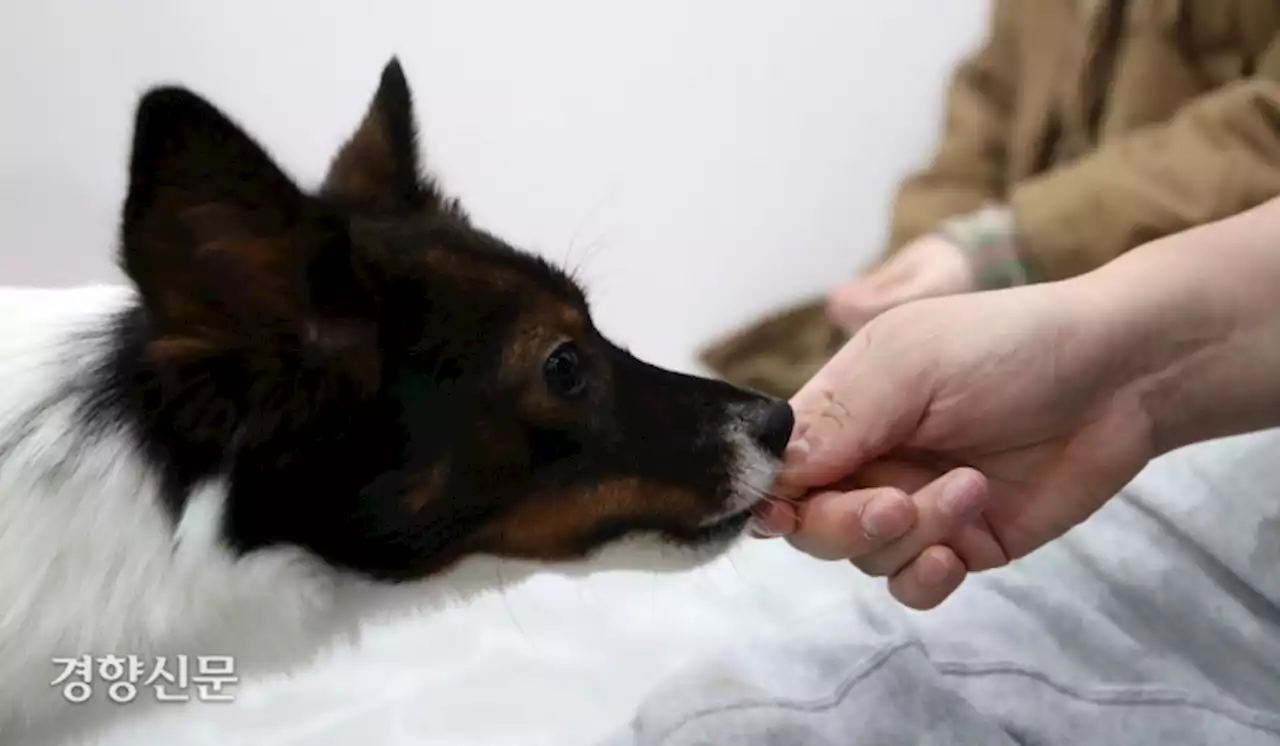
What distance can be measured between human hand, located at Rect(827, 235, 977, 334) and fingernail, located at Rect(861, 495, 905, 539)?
38 cm

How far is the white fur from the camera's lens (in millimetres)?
854

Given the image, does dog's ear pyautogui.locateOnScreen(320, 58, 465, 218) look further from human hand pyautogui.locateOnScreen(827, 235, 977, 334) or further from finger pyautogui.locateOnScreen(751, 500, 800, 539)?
human hand pyautogui.locateOnScreen(827, 235, 977, 334)

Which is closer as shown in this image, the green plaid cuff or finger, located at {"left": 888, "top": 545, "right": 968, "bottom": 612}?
finger, located at {"left": 888, "top": 545, "right": 968, "bottom": 612}

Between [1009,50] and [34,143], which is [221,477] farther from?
[1009,50]

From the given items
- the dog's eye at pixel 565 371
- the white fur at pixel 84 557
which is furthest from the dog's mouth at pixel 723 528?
the white fur at pixel 84 557

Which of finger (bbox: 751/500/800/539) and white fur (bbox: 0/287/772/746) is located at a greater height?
white fur (bbox: 0/287/772/746)

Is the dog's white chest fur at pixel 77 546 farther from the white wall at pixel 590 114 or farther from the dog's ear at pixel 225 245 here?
the white wall at pixel 590 114

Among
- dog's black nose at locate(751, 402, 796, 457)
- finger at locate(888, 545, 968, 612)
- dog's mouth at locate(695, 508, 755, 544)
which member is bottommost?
finger at locate(888, 545, 968, 612)

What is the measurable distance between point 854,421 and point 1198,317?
1.14 feet

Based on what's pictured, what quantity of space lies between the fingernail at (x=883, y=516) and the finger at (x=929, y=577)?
0.22 ft

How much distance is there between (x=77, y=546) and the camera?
0.86m

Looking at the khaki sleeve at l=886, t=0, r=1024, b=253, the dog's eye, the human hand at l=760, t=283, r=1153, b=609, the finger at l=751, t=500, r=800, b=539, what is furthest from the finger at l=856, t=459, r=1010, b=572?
the khaki sleeve at l=886, t=0, r=1024, b=253

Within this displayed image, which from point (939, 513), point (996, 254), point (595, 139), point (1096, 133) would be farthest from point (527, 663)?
point (1096, 133)

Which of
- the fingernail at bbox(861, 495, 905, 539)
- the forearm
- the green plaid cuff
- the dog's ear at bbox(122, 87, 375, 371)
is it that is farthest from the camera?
the green plaid cuff
